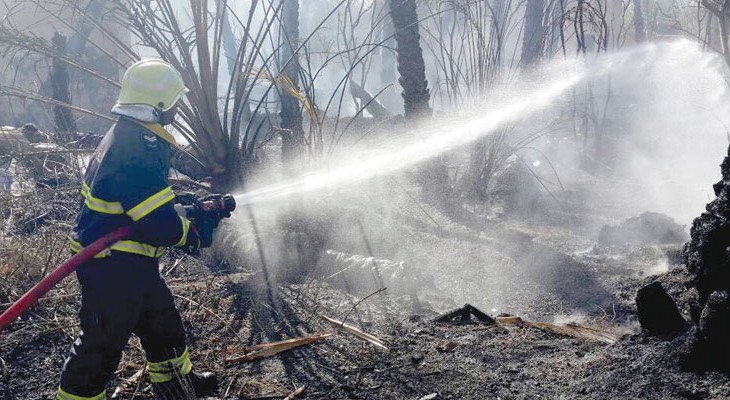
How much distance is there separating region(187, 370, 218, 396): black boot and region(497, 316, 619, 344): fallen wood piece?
5.85 feet

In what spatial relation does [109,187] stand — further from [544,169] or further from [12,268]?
[544,169]

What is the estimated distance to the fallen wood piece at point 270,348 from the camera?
10.6 ft

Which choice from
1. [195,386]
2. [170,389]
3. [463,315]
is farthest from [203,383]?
[463,315]

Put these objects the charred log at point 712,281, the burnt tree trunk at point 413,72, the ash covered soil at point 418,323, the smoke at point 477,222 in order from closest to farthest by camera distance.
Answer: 1. the charred log at point 712,281
2. the ash covered soil at point 418,323
3. the smoke at point 477,222
4. the burnt tree trunk at point 413,72

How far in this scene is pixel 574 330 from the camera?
10.9ft

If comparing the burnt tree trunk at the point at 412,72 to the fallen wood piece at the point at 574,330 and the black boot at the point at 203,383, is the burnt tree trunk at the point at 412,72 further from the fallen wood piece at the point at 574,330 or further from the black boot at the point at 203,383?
the black boot at the point at 203,383

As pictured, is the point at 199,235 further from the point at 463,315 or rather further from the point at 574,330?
the point at 574,330

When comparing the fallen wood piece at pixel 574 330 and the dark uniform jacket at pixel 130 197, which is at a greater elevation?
the dark uniform jacket at pixel 130 197

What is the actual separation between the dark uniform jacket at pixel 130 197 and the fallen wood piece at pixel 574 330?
209 centimetres

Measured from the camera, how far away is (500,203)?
26.5ft

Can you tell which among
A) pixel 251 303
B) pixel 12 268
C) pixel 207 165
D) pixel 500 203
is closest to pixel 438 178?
pixel 500 203

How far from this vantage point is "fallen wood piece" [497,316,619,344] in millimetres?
3113

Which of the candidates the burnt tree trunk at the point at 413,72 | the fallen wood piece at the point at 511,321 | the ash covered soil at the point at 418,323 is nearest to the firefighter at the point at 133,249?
the ash covered soil at the point at 418,323

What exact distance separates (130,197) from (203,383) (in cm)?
105
